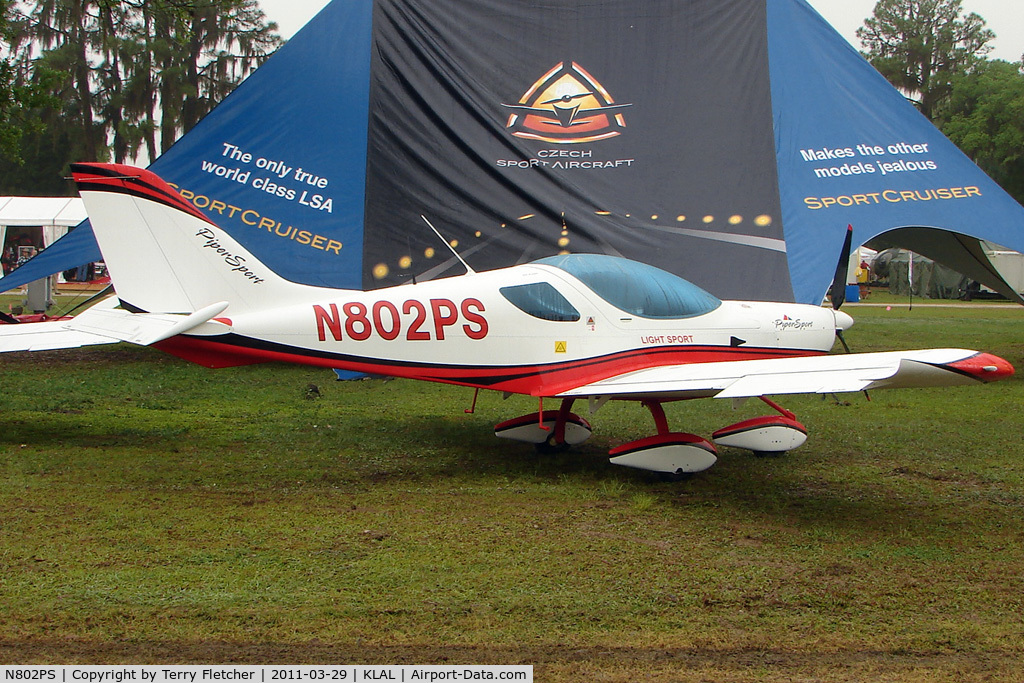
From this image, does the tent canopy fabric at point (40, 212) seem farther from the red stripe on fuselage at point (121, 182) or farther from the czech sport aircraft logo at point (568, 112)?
the red stripe on fuselage at point (121, 182)

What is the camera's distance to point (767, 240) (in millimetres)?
13227

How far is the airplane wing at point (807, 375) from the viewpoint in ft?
19.0

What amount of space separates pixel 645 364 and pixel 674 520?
5.81 ft

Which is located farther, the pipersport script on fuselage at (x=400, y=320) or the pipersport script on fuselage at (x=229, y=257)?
the pipersport script on fuselage at (x=229, y=257)

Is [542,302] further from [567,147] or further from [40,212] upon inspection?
[40,212]

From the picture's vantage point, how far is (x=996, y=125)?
5544 centimetres

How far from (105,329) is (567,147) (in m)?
8.13

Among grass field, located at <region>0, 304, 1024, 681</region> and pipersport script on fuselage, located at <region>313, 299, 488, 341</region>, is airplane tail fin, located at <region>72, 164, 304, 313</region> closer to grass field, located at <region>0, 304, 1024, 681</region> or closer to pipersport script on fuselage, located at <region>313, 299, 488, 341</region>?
pipersport script on fuselage, located at <region>313, 299, 488, 341</region>

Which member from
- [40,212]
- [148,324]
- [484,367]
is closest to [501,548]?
[484,367]

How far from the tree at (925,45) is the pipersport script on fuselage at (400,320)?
6604 cm

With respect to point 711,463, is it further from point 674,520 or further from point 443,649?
point 443,649

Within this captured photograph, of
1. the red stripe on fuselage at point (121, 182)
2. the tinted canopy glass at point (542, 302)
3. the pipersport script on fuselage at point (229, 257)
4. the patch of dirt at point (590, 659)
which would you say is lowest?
the patch of dirt at point (590, 659)

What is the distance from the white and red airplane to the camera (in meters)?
7.53

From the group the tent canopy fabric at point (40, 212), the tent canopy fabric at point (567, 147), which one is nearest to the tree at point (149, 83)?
the tent canopy fabric at point (40, 212)
